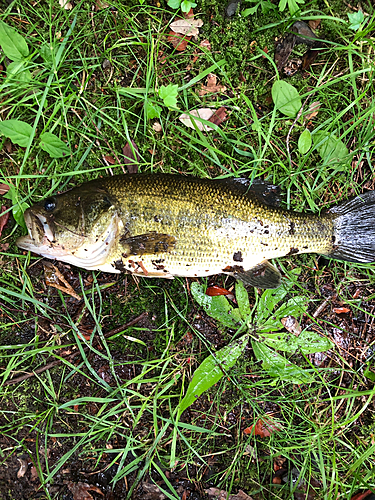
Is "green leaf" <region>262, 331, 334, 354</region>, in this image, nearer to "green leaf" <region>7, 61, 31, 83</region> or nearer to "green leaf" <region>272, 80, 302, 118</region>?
"green leaf" <region>272, 80, 302, 118</region>

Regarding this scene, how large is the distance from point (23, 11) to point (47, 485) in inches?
175

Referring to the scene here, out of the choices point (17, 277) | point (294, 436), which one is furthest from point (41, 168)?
point (294, 436)

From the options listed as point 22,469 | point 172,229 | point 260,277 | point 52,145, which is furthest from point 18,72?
point 22,469

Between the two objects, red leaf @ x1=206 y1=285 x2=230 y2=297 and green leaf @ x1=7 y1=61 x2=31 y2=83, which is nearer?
green leaf @ x1=7 y1=61 x2=31 y2=83

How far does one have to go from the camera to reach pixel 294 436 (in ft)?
10.0

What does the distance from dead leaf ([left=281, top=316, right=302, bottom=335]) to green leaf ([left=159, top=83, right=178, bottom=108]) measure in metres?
2.37

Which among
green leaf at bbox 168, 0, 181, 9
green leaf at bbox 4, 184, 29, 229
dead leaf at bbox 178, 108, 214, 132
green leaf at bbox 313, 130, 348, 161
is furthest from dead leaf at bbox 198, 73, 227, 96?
green leaf at bbox 4, 184, 29, 229

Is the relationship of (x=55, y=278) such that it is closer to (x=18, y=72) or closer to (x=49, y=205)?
(x=49, y=205)

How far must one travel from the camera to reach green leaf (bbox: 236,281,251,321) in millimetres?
3066

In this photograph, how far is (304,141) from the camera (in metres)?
3.11

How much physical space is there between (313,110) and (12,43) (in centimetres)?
292

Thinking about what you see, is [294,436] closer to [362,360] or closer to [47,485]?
[362,360]

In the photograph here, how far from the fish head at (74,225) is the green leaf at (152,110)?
92cm

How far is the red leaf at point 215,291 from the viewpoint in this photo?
10.1 feet
